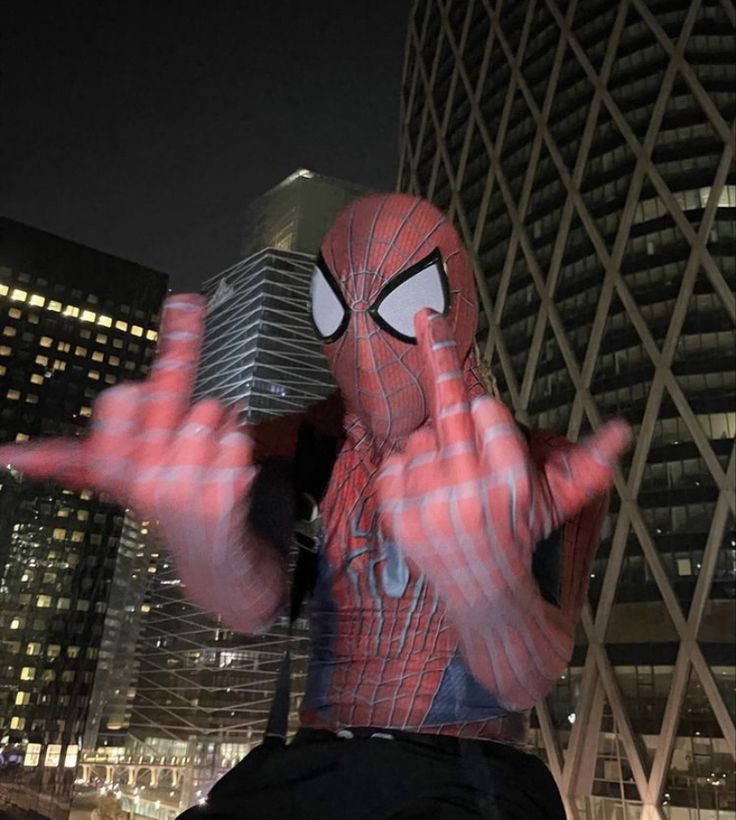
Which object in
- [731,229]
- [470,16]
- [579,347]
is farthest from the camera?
[470,16]

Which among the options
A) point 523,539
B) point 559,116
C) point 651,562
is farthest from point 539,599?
point 559,116

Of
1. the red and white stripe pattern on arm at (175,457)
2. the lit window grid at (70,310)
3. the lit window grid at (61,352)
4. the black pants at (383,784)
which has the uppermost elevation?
the lit window grid at (70,310)

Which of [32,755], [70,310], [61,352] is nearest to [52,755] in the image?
[32,755]

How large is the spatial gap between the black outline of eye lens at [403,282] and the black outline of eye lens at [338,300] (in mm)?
45

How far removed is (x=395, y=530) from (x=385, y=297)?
1.26 ft

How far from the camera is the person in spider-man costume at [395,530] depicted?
76cm

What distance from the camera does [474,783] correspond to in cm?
87

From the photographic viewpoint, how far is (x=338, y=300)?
1052 millimetres

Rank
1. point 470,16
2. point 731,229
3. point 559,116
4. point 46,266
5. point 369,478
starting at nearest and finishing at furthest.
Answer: point 369,478, point 46,266, point 731,229, point 559,116, point 470,16

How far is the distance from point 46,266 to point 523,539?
2086 mm

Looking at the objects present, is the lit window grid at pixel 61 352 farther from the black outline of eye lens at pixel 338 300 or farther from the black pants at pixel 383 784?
the black pants at pixel 383 784

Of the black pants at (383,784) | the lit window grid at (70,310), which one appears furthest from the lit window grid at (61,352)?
the black pants at (383,784)

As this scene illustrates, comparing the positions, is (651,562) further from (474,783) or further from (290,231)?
(474,783)

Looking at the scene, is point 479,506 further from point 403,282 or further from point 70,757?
point 70,757
